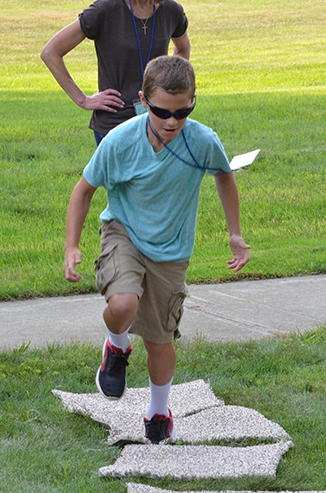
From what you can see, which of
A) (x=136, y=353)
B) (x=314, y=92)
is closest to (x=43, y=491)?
(x=136, y=353)

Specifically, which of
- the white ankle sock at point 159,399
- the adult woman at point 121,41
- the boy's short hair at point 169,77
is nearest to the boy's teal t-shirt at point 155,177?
the boy's short hair at point 169,77

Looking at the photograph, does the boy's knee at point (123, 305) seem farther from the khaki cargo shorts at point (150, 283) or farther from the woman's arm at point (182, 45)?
the woman's arm at point (182, 45)

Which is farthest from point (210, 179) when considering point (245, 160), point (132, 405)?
point (132, 405)

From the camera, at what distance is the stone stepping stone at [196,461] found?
10.1ft

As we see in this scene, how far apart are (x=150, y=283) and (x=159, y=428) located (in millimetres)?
653

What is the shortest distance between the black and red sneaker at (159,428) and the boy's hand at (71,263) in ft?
2.52

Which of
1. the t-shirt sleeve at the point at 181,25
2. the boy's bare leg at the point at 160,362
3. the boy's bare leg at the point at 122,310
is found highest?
the t-shirt sleeve at the point at 181,25

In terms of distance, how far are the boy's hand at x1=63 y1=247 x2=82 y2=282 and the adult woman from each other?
1.30 metres

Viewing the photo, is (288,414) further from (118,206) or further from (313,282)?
(313,282)

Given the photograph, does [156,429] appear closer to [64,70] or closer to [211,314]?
[211,314]

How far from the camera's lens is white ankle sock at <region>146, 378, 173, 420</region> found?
11.3 ft

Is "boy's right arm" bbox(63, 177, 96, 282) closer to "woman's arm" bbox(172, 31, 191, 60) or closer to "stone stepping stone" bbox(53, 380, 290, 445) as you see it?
"stone stepping stone" bbox(53, 380, 290, 445)

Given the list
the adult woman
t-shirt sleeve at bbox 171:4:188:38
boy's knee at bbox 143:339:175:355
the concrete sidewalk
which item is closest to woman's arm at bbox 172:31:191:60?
t-shirt sleeve at bbox 171:4:188:38

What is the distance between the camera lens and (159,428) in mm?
3426
